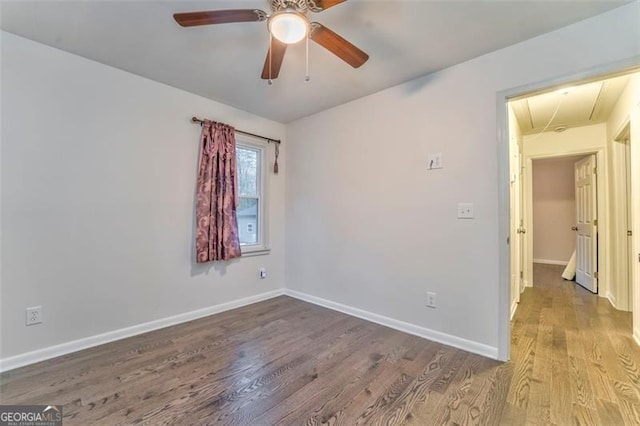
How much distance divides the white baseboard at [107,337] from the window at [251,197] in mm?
699

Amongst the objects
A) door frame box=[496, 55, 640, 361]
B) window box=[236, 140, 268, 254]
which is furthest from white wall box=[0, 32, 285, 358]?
door frame box=[496, 55, 640, 361]

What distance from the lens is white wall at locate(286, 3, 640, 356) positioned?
→ 2037 mm

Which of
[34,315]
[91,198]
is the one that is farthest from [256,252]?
[34,315]

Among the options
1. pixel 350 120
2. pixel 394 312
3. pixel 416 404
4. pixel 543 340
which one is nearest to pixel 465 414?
pixel 416 404

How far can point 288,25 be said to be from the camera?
147 centimetres

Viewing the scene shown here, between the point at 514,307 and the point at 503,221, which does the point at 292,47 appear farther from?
the point at 514,307

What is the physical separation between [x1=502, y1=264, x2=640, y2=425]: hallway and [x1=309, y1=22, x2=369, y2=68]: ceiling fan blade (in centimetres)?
227

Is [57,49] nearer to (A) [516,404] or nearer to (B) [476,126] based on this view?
(B) [476,126]

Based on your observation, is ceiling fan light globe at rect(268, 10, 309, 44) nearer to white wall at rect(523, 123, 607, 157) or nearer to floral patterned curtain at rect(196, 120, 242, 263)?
floral patterned curtain at rect(196, 120, 242, 263)

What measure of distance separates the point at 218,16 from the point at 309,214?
2.47 meters

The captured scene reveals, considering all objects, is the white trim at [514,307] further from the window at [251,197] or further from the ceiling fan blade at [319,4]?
the ceiling fan blade at [319,4]

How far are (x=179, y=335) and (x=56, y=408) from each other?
1005 millimetres

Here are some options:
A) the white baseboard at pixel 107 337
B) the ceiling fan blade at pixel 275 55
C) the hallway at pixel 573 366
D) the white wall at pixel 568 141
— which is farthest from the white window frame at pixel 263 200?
the white wall at pixel 568 141

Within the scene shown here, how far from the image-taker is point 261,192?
375cm
